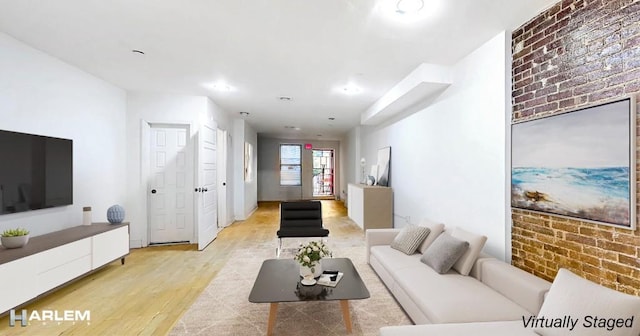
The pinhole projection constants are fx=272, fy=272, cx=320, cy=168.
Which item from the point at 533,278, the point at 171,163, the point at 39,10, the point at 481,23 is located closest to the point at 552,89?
the point at 481,23

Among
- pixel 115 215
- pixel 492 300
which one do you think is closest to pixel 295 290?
pixel 492 300

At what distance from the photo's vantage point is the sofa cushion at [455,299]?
1807mm

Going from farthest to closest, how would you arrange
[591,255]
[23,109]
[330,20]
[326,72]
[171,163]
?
[171,163] → [326,72] → [23,109] → [330,20] → [591,255]

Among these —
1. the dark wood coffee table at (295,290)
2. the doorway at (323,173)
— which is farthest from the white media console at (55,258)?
the doorway at (323,173)

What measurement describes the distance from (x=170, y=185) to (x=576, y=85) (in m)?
5.39

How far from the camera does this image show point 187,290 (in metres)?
2.97

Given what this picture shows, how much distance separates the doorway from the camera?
11.6 metres

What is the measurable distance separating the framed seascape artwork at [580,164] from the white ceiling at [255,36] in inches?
39.4

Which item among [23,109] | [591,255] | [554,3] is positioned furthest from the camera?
[23,109]

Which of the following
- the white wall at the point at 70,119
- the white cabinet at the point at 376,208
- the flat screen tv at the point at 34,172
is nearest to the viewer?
the flat screen tv at the point at 34,172

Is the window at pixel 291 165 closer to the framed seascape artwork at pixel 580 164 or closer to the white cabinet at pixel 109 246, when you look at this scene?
the white cabinet at pixel 109 246

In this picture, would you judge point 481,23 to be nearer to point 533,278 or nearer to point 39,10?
point 533,278

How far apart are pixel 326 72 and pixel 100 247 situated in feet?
11.6

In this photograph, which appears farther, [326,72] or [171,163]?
[171,163]
